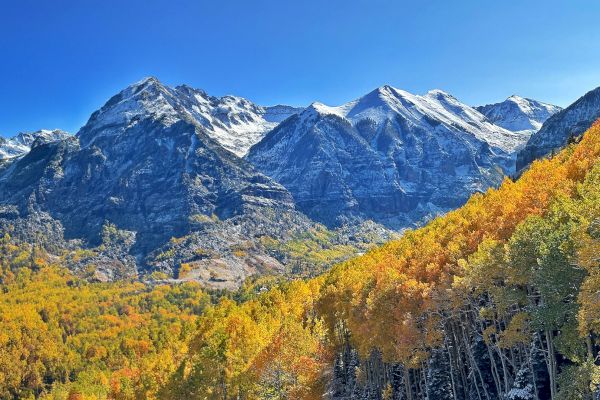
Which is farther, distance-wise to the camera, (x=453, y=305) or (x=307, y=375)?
(x=307, y=375)

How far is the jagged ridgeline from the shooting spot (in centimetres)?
3450

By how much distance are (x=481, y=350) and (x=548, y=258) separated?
2604 centimetres

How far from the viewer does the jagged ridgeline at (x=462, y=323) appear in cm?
3450

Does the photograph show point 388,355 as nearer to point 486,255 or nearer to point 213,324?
point 486,255

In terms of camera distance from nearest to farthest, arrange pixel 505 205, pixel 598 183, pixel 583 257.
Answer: pixel 583 257 < pixel 598 183 < pixel 505 205

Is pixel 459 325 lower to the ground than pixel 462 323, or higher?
higher

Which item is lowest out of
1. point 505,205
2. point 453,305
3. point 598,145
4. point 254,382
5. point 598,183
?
point 254,382

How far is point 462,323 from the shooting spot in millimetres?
54938

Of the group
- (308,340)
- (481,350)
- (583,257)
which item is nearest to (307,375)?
(308,340)

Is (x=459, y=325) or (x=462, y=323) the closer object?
(x=462, y=323)

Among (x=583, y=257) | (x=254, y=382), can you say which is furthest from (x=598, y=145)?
(x=254, y=382)

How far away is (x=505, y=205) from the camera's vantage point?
64.5 m

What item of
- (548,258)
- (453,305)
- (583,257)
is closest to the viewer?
(583,257)

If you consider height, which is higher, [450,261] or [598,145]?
[598,145]
